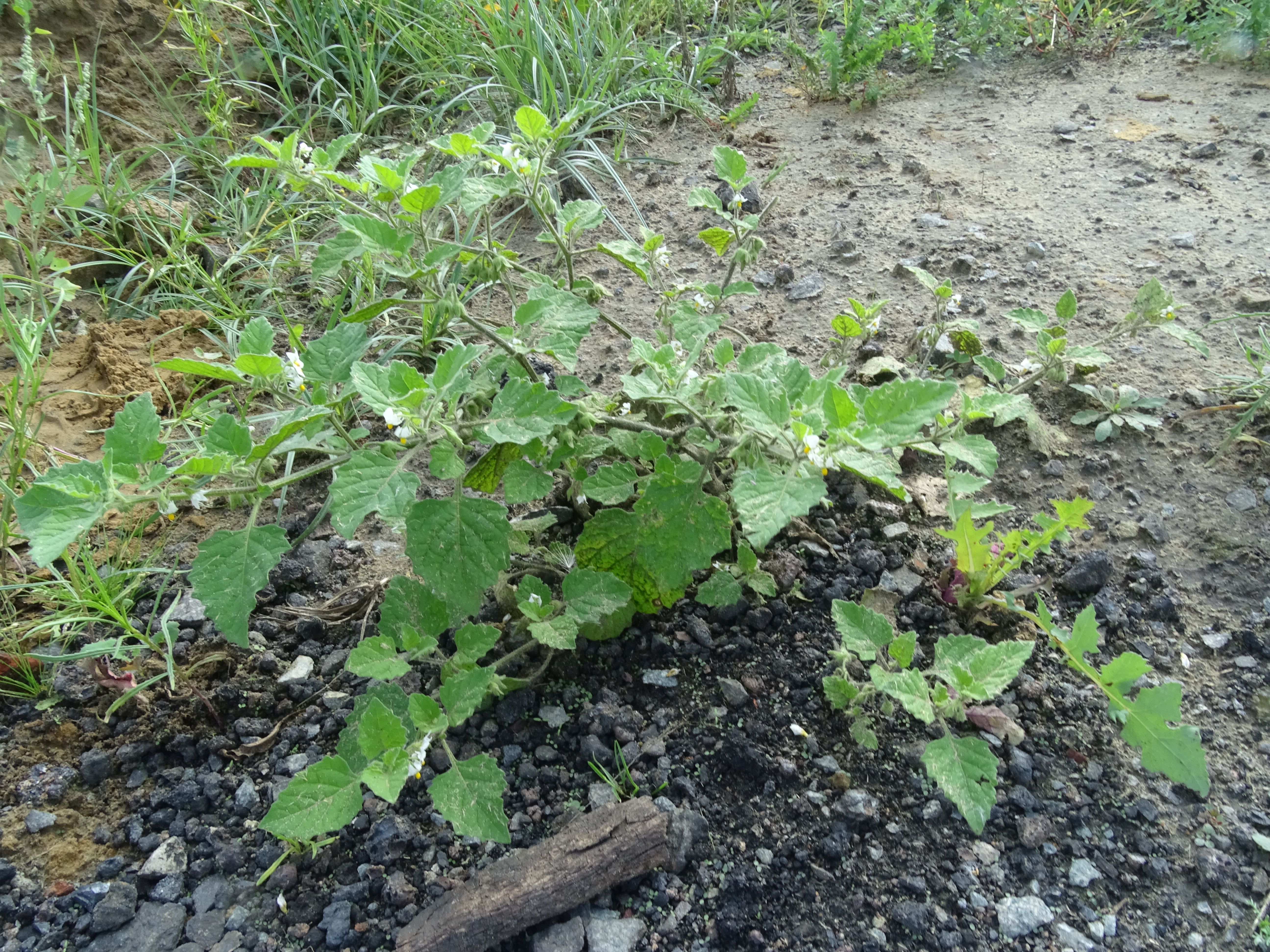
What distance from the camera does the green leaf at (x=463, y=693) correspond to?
1502 millimetres

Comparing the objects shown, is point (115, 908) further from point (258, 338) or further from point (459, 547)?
point (258, 338)

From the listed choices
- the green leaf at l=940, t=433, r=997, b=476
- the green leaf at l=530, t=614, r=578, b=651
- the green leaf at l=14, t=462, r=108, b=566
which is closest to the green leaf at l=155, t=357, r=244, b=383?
the green leaf at l=14, t=462, r=108, b=566

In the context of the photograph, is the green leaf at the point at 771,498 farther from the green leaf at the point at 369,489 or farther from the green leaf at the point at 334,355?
the green leaf at the point at 334,355

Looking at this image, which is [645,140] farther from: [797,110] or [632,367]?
[632,367]

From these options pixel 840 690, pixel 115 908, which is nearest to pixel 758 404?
pixel 840 690

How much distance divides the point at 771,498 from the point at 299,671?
1.28 m

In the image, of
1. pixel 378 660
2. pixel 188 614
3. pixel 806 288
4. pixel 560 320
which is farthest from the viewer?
pixel 806 288

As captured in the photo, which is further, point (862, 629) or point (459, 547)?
point (862, 629)

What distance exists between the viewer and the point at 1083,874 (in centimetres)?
154

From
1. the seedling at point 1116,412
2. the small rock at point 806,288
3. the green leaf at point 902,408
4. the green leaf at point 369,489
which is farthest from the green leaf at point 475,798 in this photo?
the small rock at point 806,288

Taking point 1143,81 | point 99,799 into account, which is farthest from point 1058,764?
point 1143,81

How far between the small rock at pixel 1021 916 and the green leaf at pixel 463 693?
3.41 ft

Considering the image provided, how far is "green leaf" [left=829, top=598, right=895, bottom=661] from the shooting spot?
1.69 metres

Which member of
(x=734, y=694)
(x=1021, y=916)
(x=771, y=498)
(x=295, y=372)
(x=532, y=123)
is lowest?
(x=1021, y=916)
